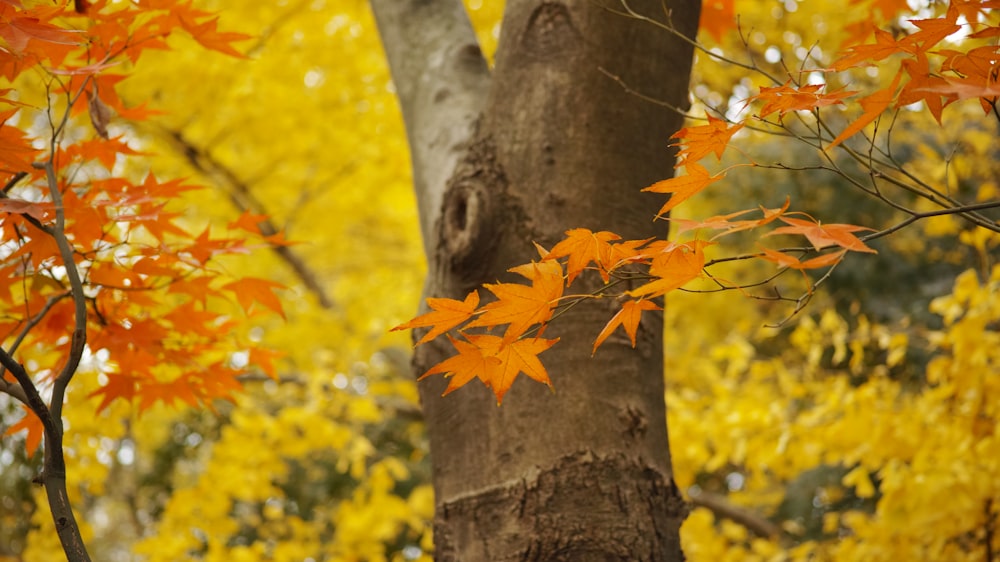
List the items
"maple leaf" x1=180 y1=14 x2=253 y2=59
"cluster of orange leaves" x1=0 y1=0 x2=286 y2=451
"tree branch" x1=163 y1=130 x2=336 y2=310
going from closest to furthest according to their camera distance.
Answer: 1. "cluster of orange leaves" x1=0 y1=0 x2=286 y2=451
2. "maple leaf" x1=180 y1=14 x2=253 y2=59
3. "tree branch" x1=163 y1=130 x2=336 y2=310

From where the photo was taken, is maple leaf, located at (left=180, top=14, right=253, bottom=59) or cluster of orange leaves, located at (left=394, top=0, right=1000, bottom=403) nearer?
cluster of orange leaves, located at (left=394, top=0, right=1000, bottom=403)

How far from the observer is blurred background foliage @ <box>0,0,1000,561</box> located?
2.17 meters

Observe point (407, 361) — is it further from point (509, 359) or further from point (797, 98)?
point (797, 98)

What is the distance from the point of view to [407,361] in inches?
139

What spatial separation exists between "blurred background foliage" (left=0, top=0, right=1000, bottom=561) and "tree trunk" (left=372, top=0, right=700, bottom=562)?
3.46 ft

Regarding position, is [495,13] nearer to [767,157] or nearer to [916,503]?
[767,157]

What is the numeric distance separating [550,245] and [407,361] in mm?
2436

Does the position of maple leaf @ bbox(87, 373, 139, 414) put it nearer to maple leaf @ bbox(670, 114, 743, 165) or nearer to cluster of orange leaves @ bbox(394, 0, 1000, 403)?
cluster of orange leaves @ bbox(394, 0, 1000, 403)

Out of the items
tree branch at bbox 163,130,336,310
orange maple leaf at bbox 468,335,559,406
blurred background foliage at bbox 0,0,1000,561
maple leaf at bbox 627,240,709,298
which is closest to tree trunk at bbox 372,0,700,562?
orange maple leaf at bbox 468,335,559,406

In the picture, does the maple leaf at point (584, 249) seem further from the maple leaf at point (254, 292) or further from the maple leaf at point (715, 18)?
the maple leaf at point (715, 18)

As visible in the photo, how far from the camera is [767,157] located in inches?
180

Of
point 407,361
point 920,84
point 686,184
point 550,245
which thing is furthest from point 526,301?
point 407,361

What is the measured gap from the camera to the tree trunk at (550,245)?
1.07m

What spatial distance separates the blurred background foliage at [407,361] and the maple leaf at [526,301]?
4.57ft
